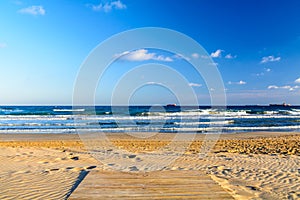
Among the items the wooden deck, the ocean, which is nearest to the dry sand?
the wooden deck

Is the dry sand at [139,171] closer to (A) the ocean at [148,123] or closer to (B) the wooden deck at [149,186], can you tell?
(B) the wooden deck at [149,186]

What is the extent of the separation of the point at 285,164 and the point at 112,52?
7.72 meters

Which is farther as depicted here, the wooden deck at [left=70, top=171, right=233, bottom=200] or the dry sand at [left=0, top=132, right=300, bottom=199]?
the dry sand at [left=0, top=132, right=300, bottom=199]

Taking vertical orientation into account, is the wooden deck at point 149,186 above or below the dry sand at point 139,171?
above

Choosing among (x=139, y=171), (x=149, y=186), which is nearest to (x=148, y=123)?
(x=139, y=171)

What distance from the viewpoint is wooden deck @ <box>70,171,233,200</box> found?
14.7 ft

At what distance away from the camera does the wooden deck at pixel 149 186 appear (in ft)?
14.7

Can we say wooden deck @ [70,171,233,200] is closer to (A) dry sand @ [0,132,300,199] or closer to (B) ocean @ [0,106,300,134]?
(A) dry sand @ [0,132,300,199]

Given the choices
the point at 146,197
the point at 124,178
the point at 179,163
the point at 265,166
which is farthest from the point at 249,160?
the point at 146,197

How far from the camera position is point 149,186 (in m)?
4.99

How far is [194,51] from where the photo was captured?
41.7ft

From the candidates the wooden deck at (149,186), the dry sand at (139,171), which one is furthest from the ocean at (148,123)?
the wooden deck at (149,186)

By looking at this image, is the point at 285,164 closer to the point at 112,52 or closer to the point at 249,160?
the point at 249,160

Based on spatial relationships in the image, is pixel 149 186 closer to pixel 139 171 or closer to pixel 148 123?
pixel 139 171
